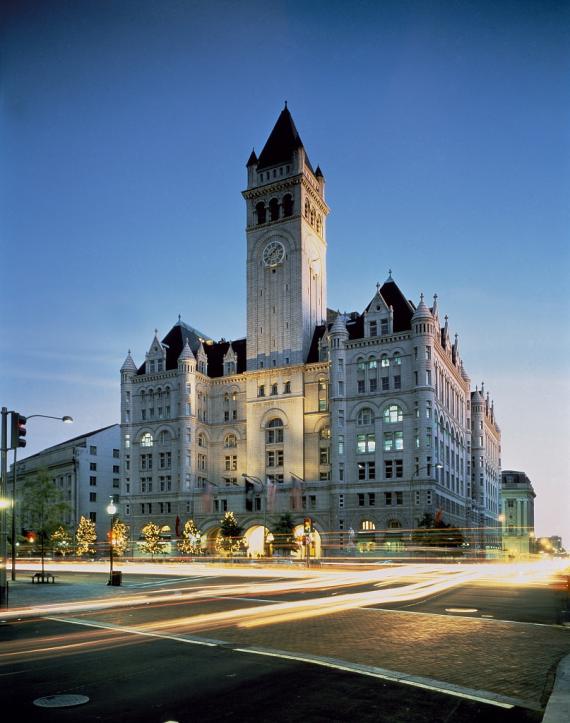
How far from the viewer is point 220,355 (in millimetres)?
101438

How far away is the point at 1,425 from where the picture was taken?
26.8 meters

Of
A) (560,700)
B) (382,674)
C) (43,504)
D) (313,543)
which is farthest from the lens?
(43,504)

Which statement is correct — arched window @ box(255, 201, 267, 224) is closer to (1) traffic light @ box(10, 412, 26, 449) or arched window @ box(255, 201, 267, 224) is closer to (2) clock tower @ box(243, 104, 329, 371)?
(2) clock tower @ box(243, 104, 329, 371)

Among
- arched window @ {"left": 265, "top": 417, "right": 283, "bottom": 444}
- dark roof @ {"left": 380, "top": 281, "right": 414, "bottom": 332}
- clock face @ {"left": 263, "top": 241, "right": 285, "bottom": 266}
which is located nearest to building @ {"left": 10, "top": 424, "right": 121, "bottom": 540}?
arched window @ {"left": 265, "top": 417, "right": 283, "bottom": 444}

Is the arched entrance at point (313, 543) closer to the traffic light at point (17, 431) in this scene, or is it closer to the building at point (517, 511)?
the traffic light at point (17, 431)

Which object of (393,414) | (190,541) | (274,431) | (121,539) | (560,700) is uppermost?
(393,414)

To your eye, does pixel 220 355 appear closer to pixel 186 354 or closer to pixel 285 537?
pixel 186 354

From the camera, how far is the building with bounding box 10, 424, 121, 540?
10775 cm

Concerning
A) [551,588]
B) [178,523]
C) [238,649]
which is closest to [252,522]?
[178,523]

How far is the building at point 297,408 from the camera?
79.5m

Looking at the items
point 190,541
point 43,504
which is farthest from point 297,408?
point 43,504

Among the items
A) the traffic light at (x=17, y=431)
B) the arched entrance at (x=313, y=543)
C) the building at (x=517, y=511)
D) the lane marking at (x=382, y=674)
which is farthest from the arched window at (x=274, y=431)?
the building at (x=517, y=511)

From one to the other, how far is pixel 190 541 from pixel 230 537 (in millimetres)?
5133

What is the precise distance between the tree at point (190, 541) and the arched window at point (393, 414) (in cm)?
2646
